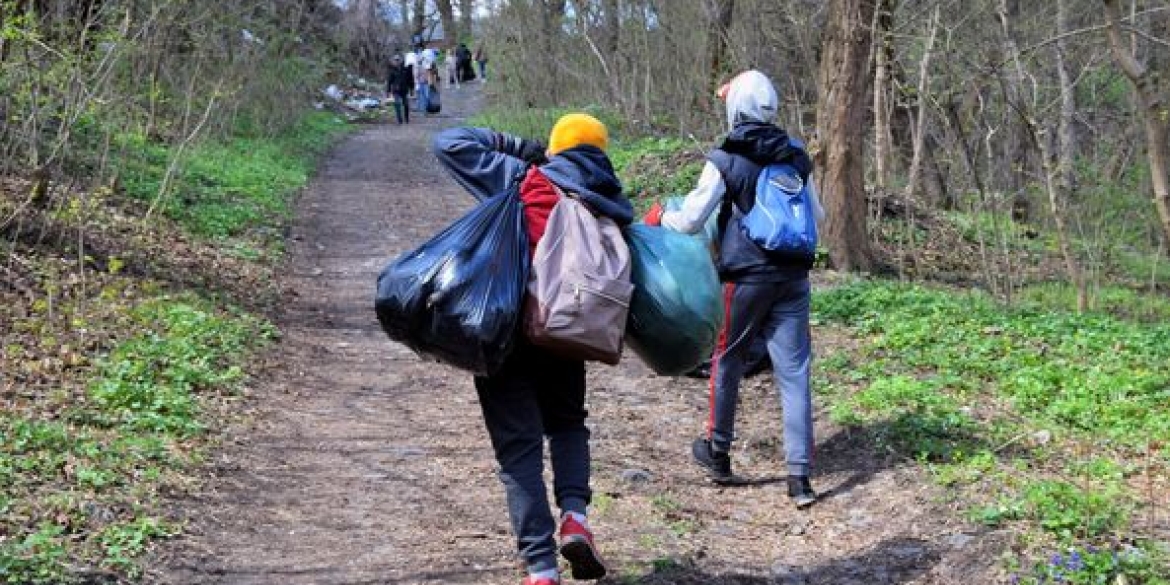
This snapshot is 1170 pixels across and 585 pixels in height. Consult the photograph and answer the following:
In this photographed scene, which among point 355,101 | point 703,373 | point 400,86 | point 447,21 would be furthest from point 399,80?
point 703,373

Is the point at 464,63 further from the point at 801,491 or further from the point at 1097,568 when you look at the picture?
the point at 1097,568

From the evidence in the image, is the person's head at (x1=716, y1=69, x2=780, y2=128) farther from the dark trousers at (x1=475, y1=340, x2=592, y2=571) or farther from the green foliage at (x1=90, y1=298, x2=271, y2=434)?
the green foliage at (x1=90, y1=298, x2=271, y2=434)

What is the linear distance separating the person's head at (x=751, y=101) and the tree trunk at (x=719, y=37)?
12.1 metres

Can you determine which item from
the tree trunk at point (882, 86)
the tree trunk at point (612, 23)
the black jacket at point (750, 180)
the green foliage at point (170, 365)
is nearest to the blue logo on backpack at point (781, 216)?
the black jacket at point (750, 180)

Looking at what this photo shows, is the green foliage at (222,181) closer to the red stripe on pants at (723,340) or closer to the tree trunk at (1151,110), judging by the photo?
the red stripe on pants at (723,340)

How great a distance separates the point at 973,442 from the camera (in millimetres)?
6328

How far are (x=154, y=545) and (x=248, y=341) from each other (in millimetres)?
3980

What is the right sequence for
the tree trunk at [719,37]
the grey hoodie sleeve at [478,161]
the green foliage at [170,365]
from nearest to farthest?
the grey hoodie sleeve at [478,161] < the green foliage at [170,365] < the tree trunk at [719,37]

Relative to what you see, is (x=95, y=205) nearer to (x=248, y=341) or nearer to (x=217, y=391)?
(x=248, y=341)

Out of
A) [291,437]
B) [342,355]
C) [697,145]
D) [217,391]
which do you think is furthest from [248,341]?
[697,145]

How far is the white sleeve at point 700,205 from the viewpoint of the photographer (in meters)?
5.78

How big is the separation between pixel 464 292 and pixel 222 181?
12.8 m

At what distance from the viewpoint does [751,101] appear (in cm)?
603

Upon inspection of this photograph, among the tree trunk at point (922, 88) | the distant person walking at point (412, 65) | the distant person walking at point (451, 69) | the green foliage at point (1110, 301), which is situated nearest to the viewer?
the tree trunk at point (922, 88)
